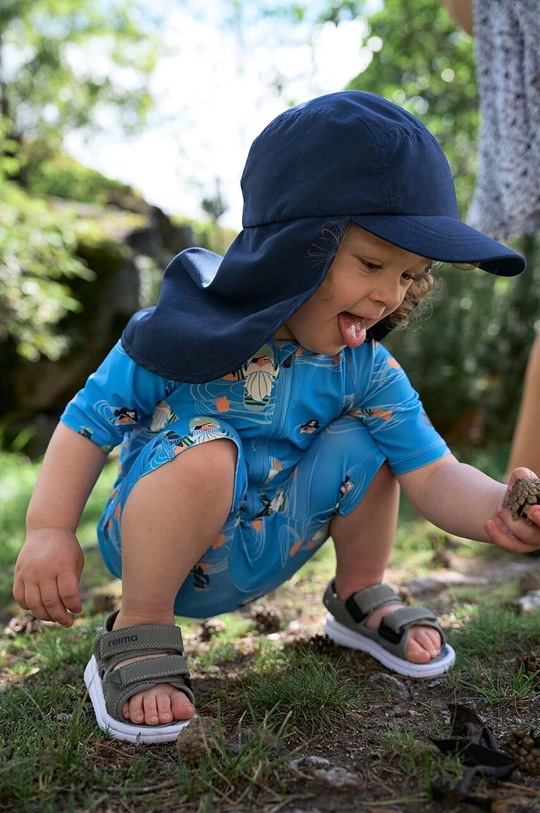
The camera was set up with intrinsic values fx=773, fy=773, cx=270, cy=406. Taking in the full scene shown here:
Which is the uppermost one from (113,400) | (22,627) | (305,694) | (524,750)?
(113,400)

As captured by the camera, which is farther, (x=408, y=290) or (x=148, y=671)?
(x=408, y=290)

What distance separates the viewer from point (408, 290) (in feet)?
5.97

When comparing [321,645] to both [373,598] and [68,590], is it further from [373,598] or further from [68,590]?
[68,590]

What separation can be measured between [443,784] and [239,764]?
0.32m

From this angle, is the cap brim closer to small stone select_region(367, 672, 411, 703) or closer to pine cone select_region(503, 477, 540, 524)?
pine cone select_region(503, 477, 540, 524)

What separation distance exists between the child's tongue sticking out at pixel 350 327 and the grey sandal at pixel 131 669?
2.37 feet

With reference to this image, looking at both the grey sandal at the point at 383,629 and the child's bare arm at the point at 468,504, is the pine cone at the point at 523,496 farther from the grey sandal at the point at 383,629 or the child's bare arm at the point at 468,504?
the grey sandal at the point at 383,629

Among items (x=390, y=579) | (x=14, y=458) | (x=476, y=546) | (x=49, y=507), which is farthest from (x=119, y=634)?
(x=14, y=458)

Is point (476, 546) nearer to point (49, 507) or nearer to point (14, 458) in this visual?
point (49, 507)

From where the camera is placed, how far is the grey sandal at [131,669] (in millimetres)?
1551

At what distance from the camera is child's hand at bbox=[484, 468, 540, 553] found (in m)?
1.50

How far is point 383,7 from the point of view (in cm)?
677

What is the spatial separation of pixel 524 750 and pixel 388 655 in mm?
635

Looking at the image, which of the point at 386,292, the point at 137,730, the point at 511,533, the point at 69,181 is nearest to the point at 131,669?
the point at 137,730
